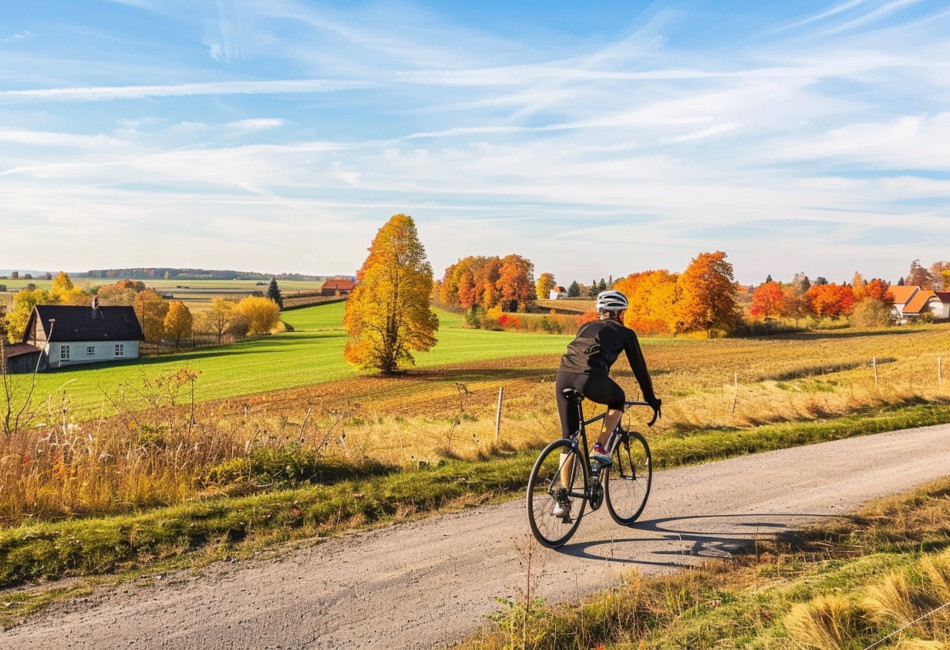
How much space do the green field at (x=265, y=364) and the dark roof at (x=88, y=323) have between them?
18.2ft

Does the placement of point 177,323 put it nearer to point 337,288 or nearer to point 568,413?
point 337,288

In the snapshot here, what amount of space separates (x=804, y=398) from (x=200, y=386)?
136ft

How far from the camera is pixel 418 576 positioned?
220 inches

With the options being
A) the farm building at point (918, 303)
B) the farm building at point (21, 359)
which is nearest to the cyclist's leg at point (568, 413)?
the farm building at point (21, 359)

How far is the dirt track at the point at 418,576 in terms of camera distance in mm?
4574

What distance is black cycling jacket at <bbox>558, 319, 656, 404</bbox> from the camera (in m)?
6.25

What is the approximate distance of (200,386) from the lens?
46.1m

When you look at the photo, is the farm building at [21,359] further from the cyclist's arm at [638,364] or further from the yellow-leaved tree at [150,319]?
the cyclist's arm at [638,364]

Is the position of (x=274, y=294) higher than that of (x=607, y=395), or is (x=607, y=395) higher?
(x=274, y=294)

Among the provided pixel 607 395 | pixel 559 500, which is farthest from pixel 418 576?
pixel 607 395

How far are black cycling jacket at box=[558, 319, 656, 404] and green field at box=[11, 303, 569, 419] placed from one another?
30.6 meters

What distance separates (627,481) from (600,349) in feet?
6.02

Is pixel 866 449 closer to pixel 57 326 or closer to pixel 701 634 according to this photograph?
pixel 701 634

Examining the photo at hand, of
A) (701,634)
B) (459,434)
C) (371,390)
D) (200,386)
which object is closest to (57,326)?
(200,386)
